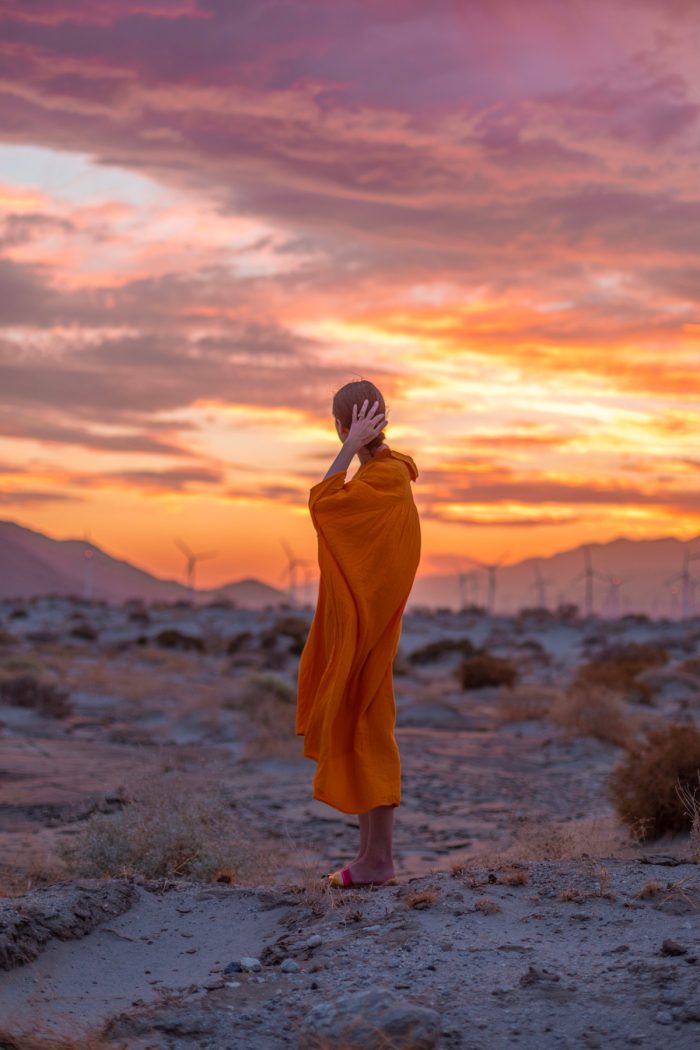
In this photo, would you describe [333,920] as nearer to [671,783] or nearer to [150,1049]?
[150,1049]

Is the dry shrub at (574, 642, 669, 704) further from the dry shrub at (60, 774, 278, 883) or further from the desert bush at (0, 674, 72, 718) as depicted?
the dry shrub at (60, 774, 278, 883)

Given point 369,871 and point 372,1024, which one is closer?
point 372,1024

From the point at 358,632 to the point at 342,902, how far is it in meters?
1.41

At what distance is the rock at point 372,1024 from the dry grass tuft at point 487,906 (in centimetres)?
118

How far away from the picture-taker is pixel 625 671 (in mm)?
27984

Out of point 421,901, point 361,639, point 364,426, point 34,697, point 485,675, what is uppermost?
point 364,426

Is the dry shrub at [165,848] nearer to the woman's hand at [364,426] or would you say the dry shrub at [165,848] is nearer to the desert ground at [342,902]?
the desert ground at [342,902]

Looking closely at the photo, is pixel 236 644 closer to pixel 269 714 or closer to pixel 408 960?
pixel 269 714

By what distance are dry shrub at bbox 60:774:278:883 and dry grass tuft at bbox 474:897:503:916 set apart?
7.11 feet

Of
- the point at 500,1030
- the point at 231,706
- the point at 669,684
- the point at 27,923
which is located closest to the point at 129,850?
the point at 27,923

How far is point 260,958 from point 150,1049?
3.52 ft

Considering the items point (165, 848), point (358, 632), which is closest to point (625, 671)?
point (165, 848)

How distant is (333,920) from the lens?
223 inches

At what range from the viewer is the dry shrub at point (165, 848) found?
740cm
